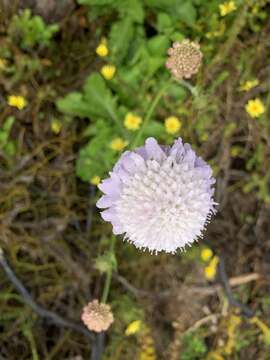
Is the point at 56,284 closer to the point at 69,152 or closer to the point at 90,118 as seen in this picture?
the point at 69,152

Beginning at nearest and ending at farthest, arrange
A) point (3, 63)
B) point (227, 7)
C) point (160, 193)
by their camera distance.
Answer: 1. point (160, 193)
2. point (227, 7)
3. point (3, 63)

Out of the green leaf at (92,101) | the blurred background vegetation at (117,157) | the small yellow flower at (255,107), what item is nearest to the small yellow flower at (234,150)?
the blurred background vegetation at (117,157)

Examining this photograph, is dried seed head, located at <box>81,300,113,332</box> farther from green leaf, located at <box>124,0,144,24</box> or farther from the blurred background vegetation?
green leaf, located at <box>124,0,144,24</box>

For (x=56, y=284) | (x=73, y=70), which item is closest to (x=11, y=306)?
(x=56, y=284)

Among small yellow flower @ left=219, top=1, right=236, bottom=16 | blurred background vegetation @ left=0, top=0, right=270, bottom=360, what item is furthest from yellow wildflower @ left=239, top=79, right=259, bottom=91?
small yellow flower @ left=219, top=1, right=236, bottom=16

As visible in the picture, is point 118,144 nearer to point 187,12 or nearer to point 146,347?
point 187,12

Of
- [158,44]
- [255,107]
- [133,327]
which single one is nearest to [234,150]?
[255,107]

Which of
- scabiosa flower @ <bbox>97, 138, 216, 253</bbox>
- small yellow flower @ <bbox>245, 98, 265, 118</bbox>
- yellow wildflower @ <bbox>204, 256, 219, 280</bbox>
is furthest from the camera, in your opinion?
yellow wildflower @ <bbox>204, 256, 219, 280</bbox>
